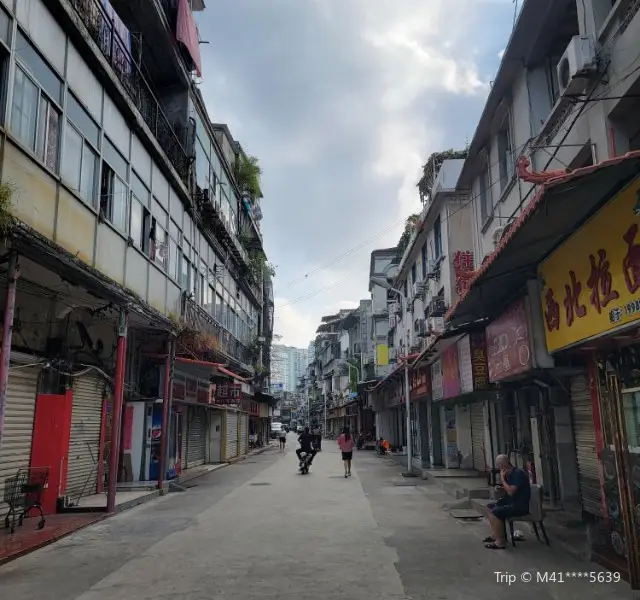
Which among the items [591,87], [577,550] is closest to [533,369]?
[577,550]

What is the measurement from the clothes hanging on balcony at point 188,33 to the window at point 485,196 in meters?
9.76

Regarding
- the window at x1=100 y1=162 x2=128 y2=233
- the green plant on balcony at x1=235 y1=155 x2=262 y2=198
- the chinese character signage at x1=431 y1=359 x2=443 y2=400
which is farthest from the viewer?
the green plant on balcony at x1=235 y1=155 x2=262 y2=198

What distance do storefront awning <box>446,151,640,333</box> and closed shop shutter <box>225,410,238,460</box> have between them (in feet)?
66.2

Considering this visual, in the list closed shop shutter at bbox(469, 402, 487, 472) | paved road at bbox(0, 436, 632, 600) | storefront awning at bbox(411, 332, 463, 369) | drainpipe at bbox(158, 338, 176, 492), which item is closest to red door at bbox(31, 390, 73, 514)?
paved road at bbox(0, 436, 632, 600)

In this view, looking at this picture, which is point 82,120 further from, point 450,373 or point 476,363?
point 450,373

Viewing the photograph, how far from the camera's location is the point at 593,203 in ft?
19.8

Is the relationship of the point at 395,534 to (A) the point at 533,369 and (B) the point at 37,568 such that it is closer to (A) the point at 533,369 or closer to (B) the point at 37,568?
(A) the point at 533,369

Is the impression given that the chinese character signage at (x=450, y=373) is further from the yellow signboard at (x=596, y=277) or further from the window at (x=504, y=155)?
the yellow signboard at (x=596, y=277)

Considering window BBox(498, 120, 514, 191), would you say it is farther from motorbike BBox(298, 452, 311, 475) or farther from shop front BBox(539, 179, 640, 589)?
motorbike BBox(298, 452, 311, 475)

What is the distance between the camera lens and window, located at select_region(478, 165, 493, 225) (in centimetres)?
1491

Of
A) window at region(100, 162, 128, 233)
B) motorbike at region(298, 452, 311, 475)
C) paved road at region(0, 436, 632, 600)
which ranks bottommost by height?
paved road at region(0, 436, 632, 600)

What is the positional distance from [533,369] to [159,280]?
35.9 feet

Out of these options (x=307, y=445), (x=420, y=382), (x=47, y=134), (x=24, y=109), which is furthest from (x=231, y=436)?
(x=24, y=109)

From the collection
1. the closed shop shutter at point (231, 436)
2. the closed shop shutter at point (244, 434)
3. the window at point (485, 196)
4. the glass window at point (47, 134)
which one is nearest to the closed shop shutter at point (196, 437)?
the closed shop shutter at point (231, 436)
